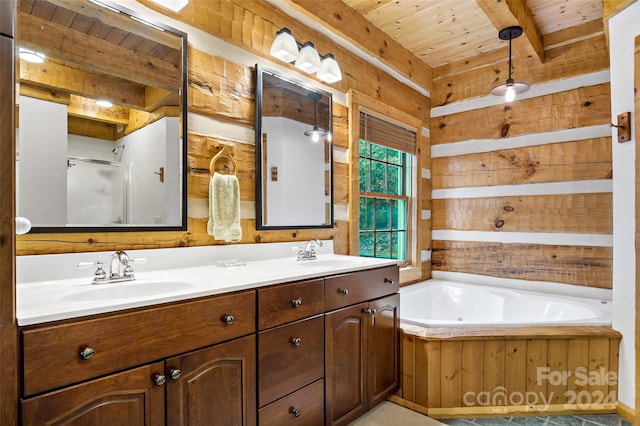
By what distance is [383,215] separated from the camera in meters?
3.18

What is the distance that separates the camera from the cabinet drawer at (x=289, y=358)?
141 centimetres

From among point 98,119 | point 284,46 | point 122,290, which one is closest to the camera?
point 122,290

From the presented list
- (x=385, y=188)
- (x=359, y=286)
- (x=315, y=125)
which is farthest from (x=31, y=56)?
(x=385, y=188)

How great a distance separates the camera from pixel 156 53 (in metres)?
1.63

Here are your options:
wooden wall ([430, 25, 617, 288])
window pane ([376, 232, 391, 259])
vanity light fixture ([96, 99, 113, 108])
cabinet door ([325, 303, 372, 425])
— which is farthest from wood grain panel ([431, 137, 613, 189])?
vanity light fixture ([96, 99, 113, 108])

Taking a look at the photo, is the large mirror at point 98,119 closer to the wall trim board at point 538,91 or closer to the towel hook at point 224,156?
the towel hook at point 224,156

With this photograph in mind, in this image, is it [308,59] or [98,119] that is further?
[308,59]

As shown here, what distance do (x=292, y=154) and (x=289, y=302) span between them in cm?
107

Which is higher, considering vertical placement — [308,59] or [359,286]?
[308,59]

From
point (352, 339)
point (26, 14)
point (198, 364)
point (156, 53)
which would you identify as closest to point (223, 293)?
point (198, 364)

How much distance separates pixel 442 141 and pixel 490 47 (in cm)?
92

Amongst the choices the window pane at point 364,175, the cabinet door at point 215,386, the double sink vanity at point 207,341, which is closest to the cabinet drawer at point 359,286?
the double sink vanity at point 207,341

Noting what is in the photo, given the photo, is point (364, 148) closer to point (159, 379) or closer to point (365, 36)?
point (365, 36)

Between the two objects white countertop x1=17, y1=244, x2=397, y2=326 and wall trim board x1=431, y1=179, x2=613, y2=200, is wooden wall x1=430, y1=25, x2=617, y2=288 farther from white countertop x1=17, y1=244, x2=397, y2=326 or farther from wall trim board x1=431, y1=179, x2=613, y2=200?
white countertop x1=17, y1=244, x2=397, y2=326
